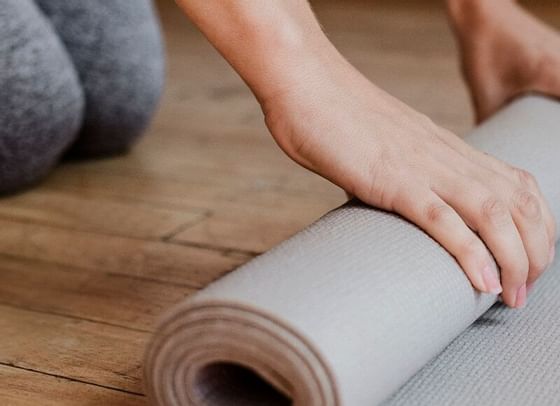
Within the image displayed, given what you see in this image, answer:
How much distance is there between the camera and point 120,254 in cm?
123

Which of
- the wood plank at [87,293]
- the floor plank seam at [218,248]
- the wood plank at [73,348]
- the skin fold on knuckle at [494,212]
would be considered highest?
the skin fold on knuckle at [494,212]

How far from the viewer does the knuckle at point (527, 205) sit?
796 millimetres

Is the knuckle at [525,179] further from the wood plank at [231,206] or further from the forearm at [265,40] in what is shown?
the wood plank at [231,206]

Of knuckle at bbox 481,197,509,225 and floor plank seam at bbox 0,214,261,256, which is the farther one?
floor plank seam at bbox 0,214,261,256

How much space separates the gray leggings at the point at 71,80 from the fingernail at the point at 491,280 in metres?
0.83

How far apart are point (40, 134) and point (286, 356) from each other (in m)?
0.90

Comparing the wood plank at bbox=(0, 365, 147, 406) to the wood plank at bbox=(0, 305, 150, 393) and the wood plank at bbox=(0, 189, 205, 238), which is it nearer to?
the wood plank at bbox=(0, 305, 150, 393)

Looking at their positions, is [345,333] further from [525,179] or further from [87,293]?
[87,293]

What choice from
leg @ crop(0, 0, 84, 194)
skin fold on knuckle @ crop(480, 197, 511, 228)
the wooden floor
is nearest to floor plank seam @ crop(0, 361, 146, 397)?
the wooden floor

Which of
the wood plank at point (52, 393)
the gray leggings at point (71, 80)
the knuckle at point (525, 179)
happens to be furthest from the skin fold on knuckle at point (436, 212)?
the gray leggings at point (71, 80)

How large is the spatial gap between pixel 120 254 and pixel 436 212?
1.84 ft

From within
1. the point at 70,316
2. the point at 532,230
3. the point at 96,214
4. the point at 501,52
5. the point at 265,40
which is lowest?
the point at 96,214

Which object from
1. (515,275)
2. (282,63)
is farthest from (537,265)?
(282,63)

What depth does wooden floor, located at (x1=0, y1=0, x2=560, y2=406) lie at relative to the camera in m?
0.95
